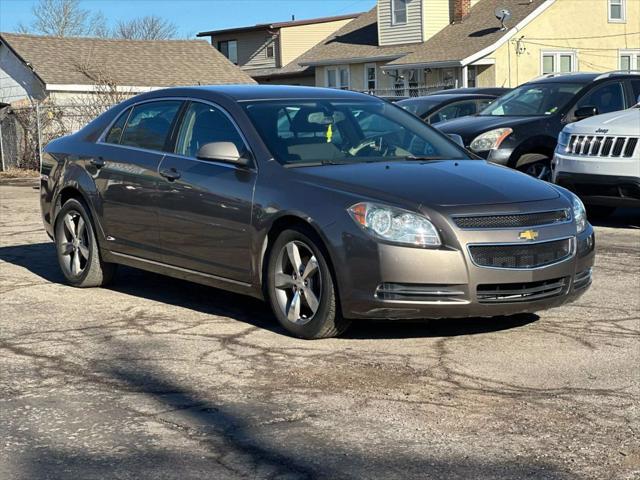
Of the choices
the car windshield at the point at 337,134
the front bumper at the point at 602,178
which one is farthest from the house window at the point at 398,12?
the car windshield at the point at 337,134

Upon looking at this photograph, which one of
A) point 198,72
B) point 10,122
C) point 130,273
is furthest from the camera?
point 198,72

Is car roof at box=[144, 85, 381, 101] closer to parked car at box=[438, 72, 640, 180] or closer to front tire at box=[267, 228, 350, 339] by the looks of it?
front tire at box=[267, 228, 350, 339]

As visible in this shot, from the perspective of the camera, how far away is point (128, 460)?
4.59 meters

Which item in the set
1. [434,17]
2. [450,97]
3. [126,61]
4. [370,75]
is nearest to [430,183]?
[450,97]

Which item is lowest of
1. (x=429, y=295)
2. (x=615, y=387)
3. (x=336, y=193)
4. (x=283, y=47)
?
(x=615, y=387)

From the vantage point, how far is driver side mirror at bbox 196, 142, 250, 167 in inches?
Answer: 284

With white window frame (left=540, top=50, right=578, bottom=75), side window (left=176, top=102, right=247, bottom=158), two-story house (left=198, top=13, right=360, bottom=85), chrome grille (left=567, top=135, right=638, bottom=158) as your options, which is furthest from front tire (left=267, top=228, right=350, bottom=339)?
two-story house (left=198, top=13, right=360, bottom=85)

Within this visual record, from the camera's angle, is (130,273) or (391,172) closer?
(391,172)

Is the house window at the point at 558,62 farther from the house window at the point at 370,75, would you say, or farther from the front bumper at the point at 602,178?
the front bumper at the point at 602,178

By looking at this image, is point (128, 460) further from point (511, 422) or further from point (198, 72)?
point (198, 72)

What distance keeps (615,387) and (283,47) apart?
166 ft

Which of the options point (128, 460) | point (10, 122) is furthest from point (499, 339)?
point (10, 122)

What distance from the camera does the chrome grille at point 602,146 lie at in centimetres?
1190

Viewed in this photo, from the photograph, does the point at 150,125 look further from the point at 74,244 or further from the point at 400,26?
the point at 400,26
